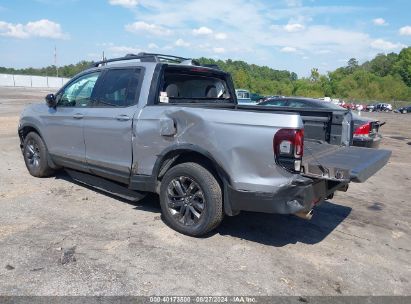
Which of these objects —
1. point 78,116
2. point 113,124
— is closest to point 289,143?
point 113,124

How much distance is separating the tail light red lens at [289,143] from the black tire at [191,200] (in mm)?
827

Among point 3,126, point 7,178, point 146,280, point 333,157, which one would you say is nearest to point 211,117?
point 333,157

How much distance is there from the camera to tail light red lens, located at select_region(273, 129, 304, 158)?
3732mm

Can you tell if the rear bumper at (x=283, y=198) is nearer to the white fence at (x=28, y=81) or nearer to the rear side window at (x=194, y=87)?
the rear side window at (x=194, y=87)

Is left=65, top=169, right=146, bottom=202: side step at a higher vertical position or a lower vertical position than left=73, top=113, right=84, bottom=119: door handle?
lower

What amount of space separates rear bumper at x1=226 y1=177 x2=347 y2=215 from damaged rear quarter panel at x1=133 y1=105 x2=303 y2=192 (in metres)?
0.07

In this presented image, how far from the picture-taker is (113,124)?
5152 mm

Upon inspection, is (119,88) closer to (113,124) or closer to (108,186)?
(113,124)

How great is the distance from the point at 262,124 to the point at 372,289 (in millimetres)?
1765

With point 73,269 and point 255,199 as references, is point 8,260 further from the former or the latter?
point 255,199

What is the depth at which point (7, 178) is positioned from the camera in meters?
6.78

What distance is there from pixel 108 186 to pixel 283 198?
8.69 feet

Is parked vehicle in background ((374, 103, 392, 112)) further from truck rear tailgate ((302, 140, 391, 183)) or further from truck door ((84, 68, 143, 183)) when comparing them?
truck door ((84, 68, 143, 183))

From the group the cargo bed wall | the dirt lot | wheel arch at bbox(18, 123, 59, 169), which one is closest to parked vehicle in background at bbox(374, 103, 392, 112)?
the dirt lot
